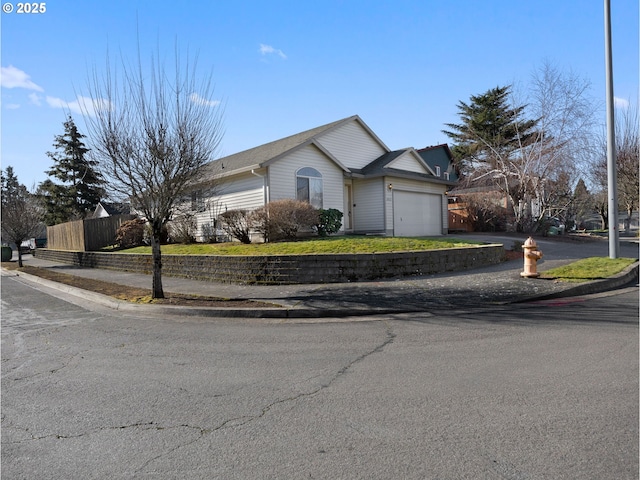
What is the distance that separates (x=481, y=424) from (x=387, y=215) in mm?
A: 18244

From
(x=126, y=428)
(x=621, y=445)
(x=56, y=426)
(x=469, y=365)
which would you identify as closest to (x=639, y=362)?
(x=469, y=365)

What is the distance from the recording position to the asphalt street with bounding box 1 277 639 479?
286 cm

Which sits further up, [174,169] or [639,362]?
[174,169]

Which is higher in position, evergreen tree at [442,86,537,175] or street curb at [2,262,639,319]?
evergreen tree at [442,86,537,175]

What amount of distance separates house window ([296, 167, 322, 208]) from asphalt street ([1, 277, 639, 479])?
41.1 feet

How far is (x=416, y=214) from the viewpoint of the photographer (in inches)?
930

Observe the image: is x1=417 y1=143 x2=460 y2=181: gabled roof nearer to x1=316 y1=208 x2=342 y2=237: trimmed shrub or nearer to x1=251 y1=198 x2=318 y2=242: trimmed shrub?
x1=316 y1=208 x2=342 y2=237: trimmed shrub

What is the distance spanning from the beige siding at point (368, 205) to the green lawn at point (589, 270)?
10137 millimetres

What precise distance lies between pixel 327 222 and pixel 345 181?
4.95m

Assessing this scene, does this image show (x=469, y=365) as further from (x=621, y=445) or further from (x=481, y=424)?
(x=621, y=445)

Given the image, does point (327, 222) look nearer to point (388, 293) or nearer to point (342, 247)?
point (342, 247)

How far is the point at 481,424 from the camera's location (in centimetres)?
334

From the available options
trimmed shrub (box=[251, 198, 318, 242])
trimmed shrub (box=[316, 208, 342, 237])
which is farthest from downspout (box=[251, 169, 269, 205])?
trimmed shrub (box=[316, 208, 342, 237])

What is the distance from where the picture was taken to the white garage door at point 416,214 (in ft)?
72.8
